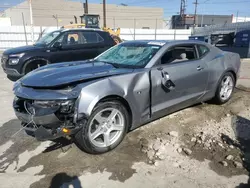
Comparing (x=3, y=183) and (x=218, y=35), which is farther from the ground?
(x=218, y=35)

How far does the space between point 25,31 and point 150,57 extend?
19847 mm

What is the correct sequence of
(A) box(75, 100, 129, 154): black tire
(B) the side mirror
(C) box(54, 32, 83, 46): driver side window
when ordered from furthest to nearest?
(C) box(54, 32, 83, 46): driver side window, (B) the side mirror, (A) box(75, 100, 129, 154): black tire

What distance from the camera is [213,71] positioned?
4.50m

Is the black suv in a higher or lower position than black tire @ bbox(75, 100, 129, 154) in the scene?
higher

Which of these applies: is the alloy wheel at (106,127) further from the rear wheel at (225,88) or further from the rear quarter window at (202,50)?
the rear wheel at (225,88)

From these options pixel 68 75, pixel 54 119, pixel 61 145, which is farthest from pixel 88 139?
pixel 68 75

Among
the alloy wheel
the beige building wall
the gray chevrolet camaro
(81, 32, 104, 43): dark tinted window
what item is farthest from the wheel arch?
the beige building wall

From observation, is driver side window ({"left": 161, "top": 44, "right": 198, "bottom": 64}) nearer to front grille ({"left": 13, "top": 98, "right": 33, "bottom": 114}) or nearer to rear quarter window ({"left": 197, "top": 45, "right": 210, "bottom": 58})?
rear quarter window ({"left": 197, "top": 45, "right": 210, "bottom": 58})

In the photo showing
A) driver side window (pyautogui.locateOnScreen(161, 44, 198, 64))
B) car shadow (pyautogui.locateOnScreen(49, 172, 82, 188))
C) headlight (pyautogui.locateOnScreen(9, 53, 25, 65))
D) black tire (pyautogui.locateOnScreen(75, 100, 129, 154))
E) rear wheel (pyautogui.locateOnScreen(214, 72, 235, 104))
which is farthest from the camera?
headlight (pyautogui.locateOnScreen(9, 53, 25, 65))

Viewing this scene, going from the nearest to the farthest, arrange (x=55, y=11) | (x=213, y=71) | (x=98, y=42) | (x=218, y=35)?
(x=213, y=71) → (x=98, y=42) → (x=218, y=35) → (x=55, y=11)

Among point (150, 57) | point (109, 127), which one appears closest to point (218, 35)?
point (150, 57)

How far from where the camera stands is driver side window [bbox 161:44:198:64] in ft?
12.6

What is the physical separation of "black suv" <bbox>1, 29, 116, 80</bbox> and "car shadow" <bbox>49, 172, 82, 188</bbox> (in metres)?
5.06

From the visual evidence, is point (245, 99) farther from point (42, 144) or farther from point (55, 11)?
point (55, 11)
